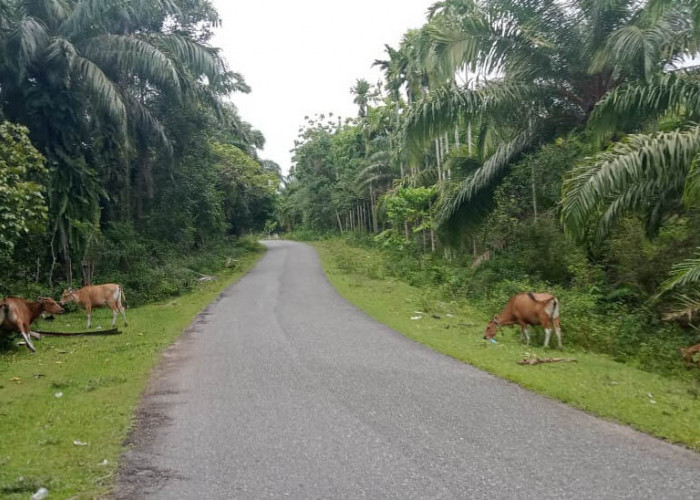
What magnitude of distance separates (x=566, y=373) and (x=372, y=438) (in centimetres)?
365

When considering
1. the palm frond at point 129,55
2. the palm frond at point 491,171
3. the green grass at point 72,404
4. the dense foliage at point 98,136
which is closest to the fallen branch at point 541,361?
the green grass at point 72,404

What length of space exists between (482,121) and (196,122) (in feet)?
56.5

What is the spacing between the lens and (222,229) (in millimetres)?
36156

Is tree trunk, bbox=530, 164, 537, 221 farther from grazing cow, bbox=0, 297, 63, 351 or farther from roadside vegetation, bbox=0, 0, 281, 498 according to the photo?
grazing cow, bbox=0, 297, 63, 351

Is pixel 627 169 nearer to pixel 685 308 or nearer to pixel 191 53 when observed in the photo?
pixel 685 308

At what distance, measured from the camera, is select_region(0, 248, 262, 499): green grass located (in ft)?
15.3

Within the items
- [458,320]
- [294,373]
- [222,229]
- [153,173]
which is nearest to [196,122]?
[153,173]

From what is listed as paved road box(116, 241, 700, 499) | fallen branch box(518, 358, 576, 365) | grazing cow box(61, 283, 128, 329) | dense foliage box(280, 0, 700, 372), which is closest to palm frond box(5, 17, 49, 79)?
grazing cow box(61, 283, 128, 329)

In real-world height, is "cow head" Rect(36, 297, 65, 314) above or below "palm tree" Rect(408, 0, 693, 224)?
below

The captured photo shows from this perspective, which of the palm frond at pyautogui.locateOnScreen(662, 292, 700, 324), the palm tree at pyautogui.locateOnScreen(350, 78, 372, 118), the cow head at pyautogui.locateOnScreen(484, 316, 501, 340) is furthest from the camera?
the palm tree at pyautogui.locateOnScreen(350, 78, 372, 118)

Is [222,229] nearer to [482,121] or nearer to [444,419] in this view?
[482,121]

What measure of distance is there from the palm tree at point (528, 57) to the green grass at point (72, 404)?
8037 millimetres

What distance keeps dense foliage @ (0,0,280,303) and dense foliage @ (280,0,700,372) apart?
29.4ft

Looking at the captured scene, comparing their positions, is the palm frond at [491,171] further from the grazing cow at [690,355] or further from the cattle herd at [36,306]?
the cattle herd at [36,306]
